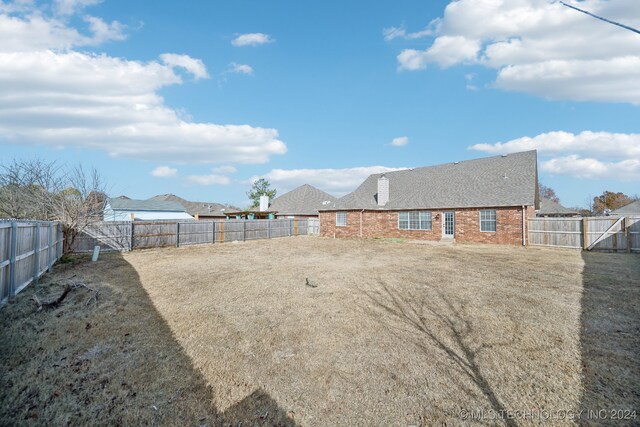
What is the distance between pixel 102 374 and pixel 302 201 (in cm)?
3252

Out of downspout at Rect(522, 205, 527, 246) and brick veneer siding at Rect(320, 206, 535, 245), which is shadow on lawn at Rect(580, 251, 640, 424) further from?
brick veneer siding at Rect(320, 206, 535, 245)

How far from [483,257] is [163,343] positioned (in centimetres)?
1228

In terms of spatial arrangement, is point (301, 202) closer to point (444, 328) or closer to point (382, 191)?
point (382, 191)

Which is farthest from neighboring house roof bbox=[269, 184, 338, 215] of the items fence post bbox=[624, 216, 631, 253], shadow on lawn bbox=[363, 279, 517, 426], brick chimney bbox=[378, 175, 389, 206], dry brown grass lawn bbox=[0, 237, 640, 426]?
shadow on lawn bbox=[363, 279, 517, 426]

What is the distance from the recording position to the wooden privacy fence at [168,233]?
1535 centimetres

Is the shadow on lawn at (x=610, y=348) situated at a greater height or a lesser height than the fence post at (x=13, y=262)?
lesser

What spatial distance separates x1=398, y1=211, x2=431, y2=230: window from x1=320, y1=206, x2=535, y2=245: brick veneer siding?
26 cm

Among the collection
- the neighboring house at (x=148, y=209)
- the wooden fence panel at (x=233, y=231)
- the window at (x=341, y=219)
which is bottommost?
the wooden fence panel at (x=233, y=231)

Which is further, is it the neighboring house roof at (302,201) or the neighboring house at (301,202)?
the neighboring house roof at (302,201)

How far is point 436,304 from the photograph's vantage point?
6.04m

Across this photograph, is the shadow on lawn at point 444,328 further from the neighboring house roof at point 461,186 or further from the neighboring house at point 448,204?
the neighboring house roof at point 461,186

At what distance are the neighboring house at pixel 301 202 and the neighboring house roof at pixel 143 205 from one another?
12.9m

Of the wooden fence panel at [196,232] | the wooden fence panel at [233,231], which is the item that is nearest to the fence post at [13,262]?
the wooden fence panel at [196,232]

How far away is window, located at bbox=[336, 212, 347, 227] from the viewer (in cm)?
2427
